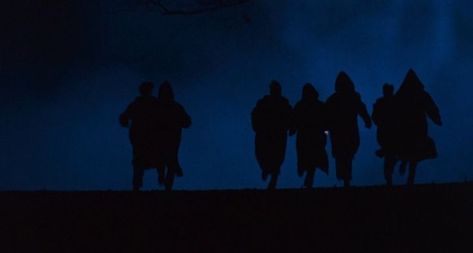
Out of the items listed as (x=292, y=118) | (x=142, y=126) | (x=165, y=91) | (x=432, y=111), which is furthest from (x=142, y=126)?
(x=432, y=111)

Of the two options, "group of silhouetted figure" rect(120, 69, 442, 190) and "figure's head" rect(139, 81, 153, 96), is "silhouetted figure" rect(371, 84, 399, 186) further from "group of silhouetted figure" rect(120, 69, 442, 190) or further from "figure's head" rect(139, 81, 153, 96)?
"figure's head" rect(139, 81, 153, 96)

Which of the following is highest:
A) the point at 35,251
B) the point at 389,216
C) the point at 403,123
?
the point at 403,123

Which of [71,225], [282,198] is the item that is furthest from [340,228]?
[71,225]

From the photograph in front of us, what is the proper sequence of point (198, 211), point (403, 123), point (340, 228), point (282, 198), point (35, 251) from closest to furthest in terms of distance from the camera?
1. point (35, 251)
2. point (340, 228)
3. point (198, 211)
4. point (282, 198)
5. point (403, 123)

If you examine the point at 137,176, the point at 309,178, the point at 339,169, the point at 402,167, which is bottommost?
the point at 137,176

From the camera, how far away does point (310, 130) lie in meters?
13.9

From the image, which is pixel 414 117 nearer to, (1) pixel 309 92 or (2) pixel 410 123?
(2) pixel 410 123

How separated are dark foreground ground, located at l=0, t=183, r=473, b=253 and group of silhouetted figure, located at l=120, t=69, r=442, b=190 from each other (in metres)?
3.61

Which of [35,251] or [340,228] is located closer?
[35,251]

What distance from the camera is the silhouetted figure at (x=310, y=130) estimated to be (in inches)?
546

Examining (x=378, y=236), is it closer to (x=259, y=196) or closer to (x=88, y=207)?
(x=259, y=196)

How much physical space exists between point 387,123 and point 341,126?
0.85 meters

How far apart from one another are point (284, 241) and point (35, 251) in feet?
7.68

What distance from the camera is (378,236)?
795 centimetres
